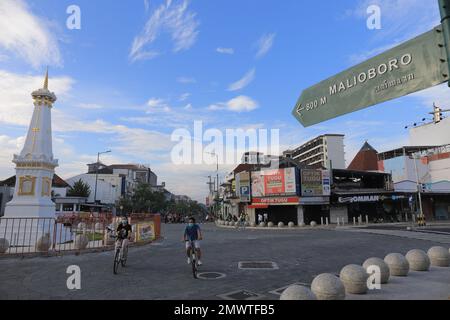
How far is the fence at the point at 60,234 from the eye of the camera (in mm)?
13572

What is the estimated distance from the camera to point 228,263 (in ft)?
37.3

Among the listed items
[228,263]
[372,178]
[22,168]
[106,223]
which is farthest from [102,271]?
[372,178]

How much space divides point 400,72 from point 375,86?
0.24m

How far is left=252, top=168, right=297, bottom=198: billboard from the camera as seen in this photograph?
135ft

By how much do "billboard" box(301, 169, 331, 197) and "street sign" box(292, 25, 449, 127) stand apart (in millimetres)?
38403

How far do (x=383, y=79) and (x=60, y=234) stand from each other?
15321 mm

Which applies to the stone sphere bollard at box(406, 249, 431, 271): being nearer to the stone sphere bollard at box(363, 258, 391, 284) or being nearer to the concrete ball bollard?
the stone sphere bollard at box(363, 258, 391, 284)

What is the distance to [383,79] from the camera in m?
3.17

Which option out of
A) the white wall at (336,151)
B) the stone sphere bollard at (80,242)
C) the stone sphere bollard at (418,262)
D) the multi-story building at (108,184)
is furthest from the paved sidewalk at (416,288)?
the white wall at (336,151)

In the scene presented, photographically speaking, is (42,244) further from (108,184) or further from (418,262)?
(108,184)

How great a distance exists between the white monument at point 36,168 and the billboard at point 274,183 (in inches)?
1125

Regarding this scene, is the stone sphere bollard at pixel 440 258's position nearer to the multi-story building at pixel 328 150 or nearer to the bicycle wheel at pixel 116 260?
Answer: the bicycle wheel at pixel 116 260

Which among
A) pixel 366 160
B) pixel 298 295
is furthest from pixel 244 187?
pixel 298 295
